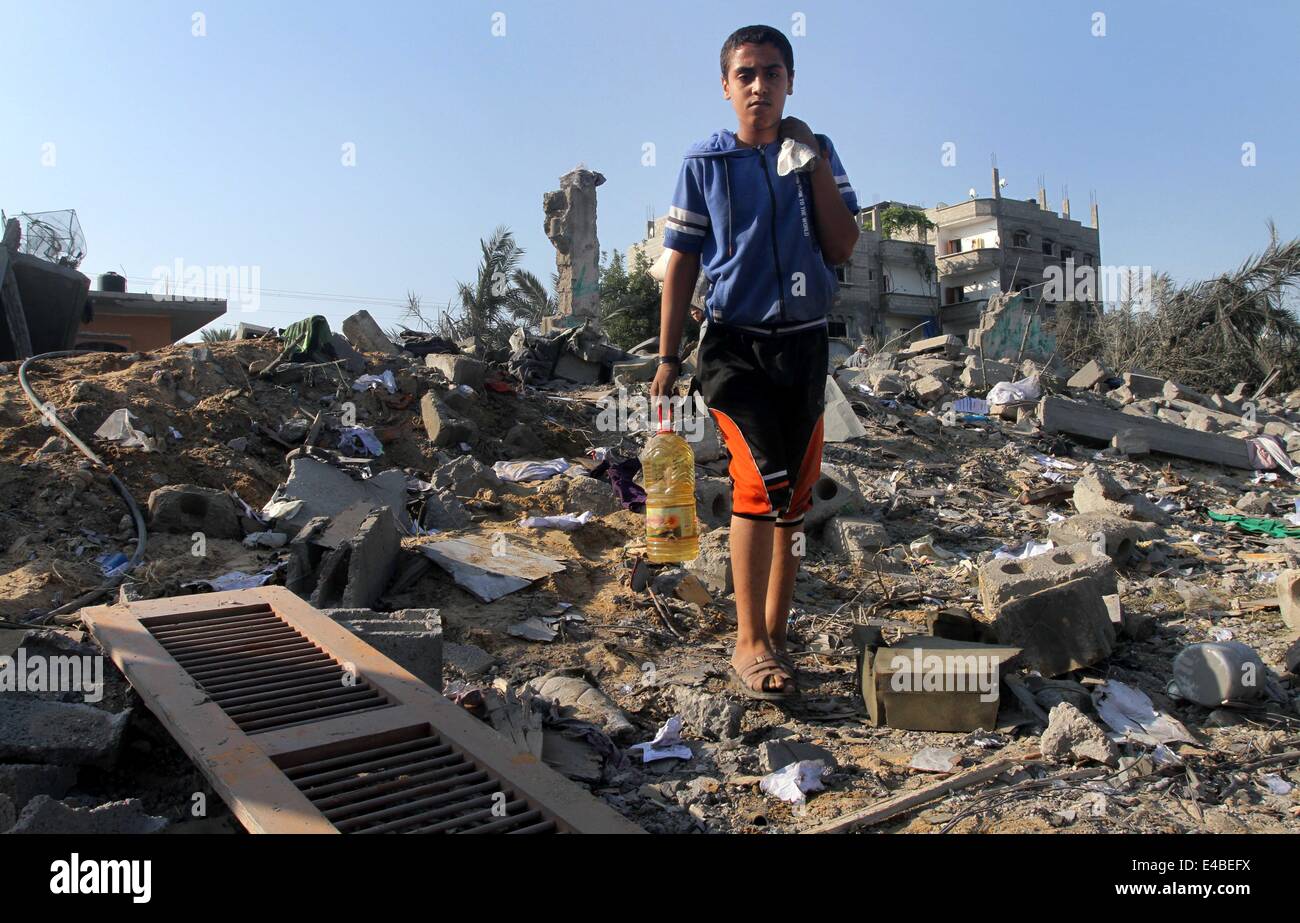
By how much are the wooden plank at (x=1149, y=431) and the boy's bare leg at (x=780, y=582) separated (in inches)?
275

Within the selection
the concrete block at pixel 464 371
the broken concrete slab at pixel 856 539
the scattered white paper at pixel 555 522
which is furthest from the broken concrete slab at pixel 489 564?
the concrete block at pixel 464 371

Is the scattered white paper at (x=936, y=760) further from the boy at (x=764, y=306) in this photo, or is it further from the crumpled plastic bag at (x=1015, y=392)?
the crumpled plastic bag at (x=1015, y=392)

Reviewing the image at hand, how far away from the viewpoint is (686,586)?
4.11m

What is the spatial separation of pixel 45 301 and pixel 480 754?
458 inches

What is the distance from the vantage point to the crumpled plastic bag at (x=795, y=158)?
289 cm

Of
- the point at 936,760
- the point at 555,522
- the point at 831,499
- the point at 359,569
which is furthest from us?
the point at 831,499

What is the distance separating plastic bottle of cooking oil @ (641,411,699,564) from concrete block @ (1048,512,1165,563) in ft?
6.98

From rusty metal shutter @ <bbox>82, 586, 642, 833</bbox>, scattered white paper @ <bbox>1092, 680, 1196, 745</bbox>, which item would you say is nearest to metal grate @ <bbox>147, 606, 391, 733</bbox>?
rusty metal shutter @ <bbox>82, 586, 642, 833</bbox>

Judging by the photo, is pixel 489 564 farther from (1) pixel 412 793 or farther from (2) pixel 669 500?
(1) pixel 412 793

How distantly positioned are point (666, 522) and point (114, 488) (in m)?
3.59

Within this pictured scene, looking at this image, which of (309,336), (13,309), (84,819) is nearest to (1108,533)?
(84,819)

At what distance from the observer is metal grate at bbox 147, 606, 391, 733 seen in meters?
2.38
